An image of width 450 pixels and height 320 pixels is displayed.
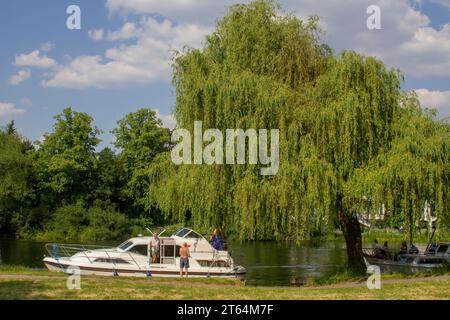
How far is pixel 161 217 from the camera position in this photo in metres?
69.5

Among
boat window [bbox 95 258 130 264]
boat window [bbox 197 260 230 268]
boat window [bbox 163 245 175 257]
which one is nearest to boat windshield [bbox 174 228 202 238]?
boat window [bbox 163 245 175 257]

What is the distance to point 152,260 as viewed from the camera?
25969mm

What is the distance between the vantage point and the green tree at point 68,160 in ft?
222

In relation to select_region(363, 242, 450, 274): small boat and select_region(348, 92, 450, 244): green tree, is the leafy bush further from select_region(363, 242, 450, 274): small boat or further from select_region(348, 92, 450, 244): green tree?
select_region(348, 92, 450, 244): green tree

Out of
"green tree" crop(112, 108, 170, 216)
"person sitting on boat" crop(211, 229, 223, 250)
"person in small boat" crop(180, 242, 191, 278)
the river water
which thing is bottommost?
the river water

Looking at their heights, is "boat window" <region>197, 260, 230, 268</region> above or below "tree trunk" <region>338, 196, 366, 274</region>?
below

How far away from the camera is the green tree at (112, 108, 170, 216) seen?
2694 inches

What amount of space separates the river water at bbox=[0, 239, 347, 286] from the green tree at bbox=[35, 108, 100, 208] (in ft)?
64.5

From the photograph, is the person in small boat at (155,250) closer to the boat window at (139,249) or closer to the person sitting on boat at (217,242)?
the boat window at (139,249)

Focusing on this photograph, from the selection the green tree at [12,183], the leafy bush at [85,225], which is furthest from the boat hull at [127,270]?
the green tree at [12,183]

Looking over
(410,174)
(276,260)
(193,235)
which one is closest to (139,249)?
(193,235)

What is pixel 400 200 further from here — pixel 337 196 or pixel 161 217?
pixel 161 217

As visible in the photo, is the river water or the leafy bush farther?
the leafy bush
